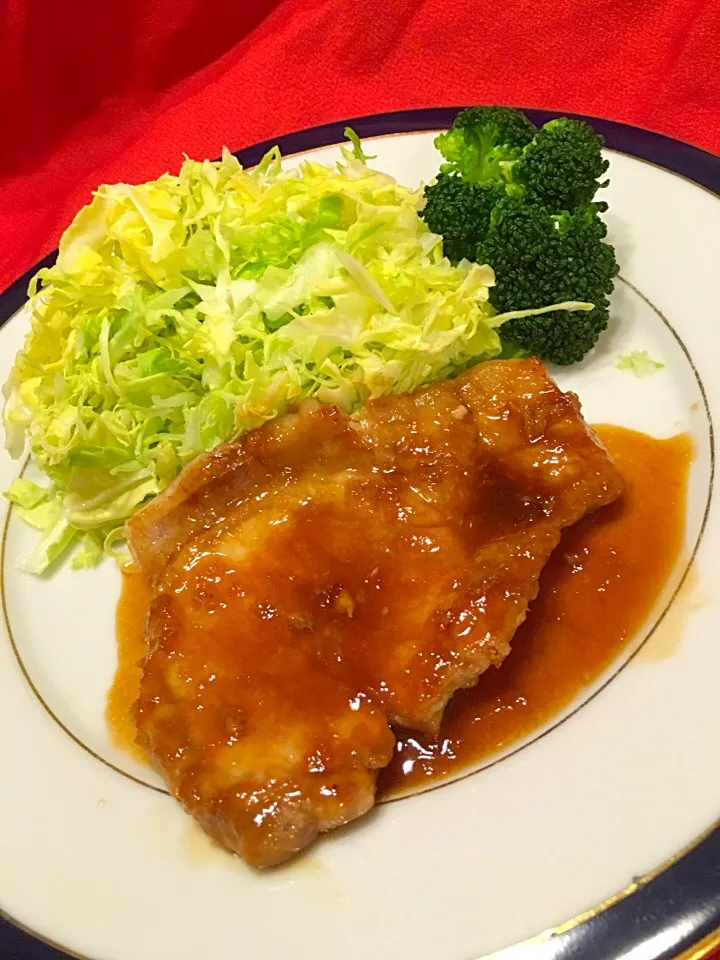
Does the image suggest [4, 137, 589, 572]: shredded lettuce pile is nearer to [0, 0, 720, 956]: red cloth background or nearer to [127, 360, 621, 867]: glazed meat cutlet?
[127, 360, 621, 867]: glazed meat cutlet

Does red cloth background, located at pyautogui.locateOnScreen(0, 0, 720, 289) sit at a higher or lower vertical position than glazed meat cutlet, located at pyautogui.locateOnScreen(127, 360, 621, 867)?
higher

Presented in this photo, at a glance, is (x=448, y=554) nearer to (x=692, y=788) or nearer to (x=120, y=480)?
(x=692, y=788)

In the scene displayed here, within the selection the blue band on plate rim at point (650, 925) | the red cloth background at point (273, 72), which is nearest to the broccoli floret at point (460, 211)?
the red cloth background at point (273, 72)

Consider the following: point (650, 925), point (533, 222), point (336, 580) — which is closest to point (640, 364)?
point (533, 222)

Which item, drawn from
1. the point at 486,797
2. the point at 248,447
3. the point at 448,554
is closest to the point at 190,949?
the point at 486,797

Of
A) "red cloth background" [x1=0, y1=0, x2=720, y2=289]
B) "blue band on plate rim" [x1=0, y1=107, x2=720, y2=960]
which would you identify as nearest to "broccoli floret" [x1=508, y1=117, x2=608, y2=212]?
"red cloth background" [x1=0, y1=0, x2=720, y2=289]

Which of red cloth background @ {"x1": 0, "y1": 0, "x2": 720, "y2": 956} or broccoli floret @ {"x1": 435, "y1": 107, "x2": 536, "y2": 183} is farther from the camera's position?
red cloth background @ {"x1": 0, "y1": 0, "x2": 720, "y2": 956}

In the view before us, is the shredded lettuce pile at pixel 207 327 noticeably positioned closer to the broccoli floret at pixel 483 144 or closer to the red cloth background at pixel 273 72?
the broccoli floret at pixel 483 144
